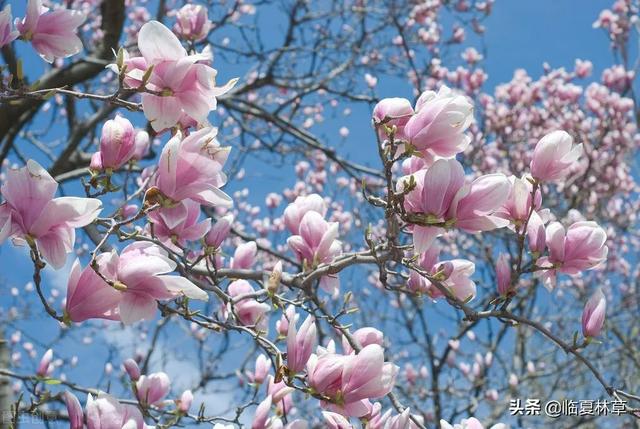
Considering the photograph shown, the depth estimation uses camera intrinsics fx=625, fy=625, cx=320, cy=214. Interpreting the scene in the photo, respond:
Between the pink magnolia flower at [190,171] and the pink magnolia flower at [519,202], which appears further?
the pink magnolia flower at [519,202]

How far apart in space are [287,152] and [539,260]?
4.22m

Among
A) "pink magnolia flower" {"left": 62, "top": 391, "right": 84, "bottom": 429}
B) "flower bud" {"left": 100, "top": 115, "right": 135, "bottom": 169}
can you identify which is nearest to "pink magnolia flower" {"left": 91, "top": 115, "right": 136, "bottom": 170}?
"flower bud" {"left": 100, "top": 115, "right": 135, "bottom": 169}

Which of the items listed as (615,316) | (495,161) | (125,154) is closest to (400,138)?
(125,154)

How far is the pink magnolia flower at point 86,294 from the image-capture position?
3.99 ft

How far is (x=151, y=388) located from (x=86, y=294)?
915 millimetres

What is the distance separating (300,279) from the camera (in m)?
1.62

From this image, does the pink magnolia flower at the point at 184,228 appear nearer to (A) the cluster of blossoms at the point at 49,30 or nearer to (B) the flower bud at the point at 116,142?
(B) the flower bud at the point at 116,142

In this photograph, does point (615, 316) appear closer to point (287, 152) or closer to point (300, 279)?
point (287, 152)

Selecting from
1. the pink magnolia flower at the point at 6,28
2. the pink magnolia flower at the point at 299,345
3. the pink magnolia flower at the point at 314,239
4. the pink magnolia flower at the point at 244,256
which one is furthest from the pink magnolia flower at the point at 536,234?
the pink magnolia flower at the point at 6,28

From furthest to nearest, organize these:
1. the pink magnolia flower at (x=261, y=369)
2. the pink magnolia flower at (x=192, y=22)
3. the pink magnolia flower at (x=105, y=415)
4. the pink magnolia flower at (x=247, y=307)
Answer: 1. the pink magnolia flower at (x=192, y=22)
2. the pink magnolia flower at (x=261, y=369)
3. the pink magnolia flower at (x=247, y=307)
4. the pink magnolia flower at (x=105, y=415)

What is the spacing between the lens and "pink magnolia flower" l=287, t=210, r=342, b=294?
1.67 meters

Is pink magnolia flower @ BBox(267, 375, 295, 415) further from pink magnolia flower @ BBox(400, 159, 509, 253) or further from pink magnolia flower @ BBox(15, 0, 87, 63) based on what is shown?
pink magnolia flower @ BBox(15, 0, 87, 63)

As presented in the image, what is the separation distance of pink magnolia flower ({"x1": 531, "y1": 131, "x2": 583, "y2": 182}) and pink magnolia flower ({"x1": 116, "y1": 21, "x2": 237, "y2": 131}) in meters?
0.74

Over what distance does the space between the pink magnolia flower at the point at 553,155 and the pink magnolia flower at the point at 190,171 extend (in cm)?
74
